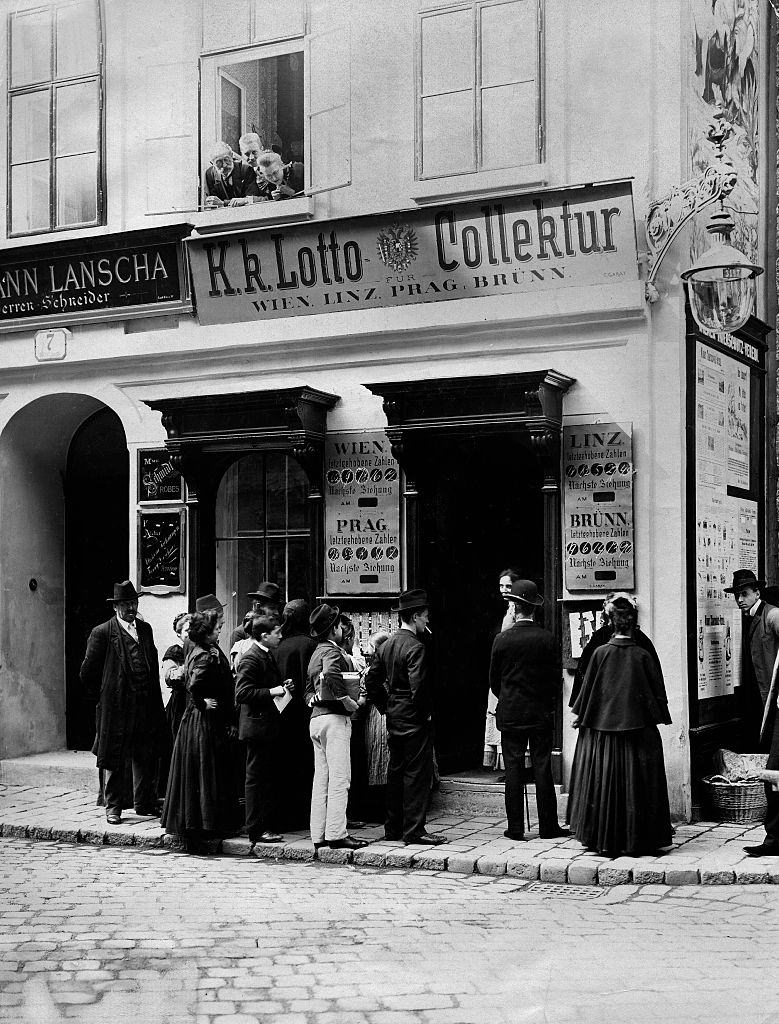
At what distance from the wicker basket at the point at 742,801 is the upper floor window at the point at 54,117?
6074 mm

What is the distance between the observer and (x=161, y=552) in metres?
11.3

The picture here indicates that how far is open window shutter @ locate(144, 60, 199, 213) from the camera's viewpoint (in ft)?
21.4

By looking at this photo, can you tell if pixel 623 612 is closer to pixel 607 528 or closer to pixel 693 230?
pixel 607 528

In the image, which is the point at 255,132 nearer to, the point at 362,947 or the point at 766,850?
the point at 362,947

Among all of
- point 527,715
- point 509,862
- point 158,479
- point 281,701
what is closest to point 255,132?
point 158,479

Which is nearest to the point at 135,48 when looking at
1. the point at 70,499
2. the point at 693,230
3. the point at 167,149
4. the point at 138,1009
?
the point at 167,149

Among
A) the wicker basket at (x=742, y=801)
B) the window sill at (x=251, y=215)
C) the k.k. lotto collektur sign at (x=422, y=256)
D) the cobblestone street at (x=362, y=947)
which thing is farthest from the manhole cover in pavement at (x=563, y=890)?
the window sill at (x=251, y=215)

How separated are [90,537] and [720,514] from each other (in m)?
5.94

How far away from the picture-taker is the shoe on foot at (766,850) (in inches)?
322

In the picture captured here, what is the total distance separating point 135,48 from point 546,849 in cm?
552

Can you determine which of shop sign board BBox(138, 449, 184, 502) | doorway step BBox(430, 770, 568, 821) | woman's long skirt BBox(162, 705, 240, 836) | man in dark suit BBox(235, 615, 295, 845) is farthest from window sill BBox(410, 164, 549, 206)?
doorway step BBox(430, 770, 568, 821)

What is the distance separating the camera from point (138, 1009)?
200 inches

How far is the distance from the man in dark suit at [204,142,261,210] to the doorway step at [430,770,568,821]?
481 cm

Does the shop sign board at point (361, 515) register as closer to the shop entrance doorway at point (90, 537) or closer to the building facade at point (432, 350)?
the building facade at point (432, 350)
